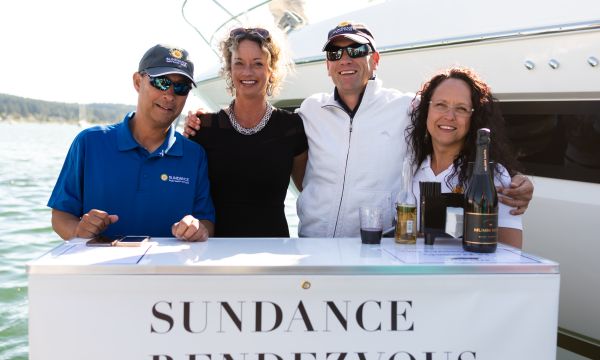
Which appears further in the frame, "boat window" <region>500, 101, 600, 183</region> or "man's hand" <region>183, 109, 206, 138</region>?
Result: "boat window" <region>500, 101, 600, 183</region>

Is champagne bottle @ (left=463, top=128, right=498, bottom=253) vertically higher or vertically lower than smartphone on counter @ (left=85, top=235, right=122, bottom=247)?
higher

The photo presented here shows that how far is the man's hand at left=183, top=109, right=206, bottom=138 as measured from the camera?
2.56 m

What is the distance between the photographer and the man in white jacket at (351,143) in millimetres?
2459

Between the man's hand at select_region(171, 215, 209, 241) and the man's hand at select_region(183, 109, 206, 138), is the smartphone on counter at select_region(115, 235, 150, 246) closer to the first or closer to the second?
the man's hand at select_region(171, 215, 209, 241)

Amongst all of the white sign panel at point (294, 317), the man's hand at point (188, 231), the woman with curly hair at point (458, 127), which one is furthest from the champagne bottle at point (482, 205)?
the man's hand at point (188, 231)

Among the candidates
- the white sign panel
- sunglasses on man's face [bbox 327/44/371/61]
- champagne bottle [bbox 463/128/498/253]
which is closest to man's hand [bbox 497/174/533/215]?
champagne bottle [bbox 463/128/498/253]

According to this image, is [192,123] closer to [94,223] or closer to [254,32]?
[254,32]

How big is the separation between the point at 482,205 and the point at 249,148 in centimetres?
106

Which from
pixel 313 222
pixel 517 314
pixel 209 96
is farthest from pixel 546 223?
pixel 209 96

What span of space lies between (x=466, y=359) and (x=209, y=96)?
152 inches

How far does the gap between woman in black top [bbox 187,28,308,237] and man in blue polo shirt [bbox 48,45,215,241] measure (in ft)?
0.42

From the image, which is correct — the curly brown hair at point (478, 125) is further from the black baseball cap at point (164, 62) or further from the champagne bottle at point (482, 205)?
the black baseball cap at point (164, 62)

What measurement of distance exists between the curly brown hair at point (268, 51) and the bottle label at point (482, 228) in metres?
1.15

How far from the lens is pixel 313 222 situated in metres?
2.55
